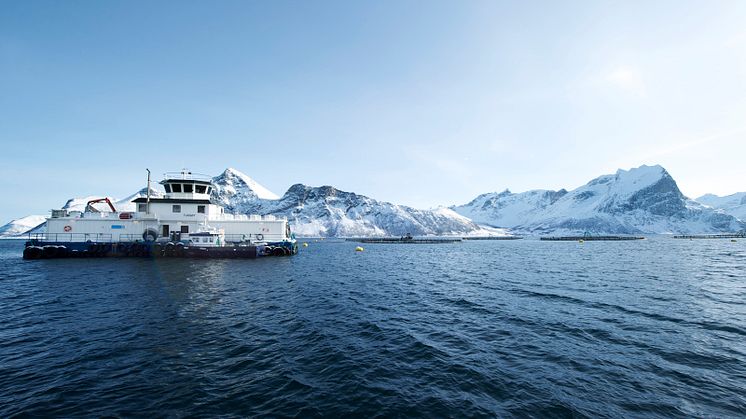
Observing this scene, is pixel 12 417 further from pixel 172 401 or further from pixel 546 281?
pixel 546 281

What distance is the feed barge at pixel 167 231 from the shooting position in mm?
54531

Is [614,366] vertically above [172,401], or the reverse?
[172,401]

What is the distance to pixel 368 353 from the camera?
14383 mm

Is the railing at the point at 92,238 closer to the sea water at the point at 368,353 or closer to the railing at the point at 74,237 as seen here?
the railing at the point at 74,237

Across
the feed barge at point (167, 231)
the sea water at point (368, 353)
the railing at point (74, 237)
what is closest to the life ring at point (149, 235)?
the feed barge at point (167, 231)

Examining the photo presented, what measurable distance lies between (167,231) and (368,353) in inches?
2363

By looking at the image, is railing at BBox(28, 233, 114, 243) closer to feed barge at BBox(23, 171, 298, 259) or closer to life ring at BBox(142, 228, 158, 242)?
feed barge at BBox(23, 171, 298, 259)

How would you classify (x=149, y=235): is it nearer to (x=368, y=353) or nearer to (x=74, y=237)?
(x=74, y=237)

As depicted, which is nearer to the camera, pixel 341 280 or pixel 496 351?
pixel 496 351

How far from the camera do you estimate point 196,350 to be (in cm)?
1416

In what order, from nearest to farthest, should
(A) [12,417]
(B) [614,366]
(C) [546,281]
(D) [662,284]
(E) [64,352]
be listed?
(A) [12,417] < (B) [614,366] < (E) [64,352] < (D) [662,284] < (C) [546,281]

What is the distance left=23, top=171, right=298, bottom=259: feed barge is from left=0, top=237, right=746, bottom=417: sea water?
26779 mm

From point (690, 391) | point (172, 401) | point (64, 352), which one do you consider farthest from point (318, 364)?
point (690, 391)

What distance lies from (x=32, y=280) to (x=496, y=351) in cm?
4532
